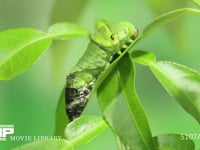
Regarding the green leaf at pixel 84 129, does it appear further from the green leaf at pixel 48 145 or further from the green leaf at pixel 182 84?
the green leaf at pixel 182 84

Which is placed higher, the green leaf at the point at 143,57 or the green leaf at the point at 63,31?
the green leaf at the point at 63,31

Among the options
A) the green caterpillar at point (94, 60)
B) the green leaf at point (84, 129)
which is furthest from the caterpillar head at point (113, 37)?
the green leaf at point (84, 129)

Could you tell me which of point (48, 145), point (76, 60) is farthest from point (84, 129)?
point (76, 60)

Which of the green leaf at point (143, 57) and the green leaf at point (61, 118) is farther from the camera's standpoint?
the green leaf at point (61, 118)

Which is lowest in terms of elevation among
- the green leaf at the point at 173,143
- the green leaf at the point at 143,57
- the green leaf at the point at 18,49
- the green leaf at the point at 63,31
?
the green leaf at the point at 173,143

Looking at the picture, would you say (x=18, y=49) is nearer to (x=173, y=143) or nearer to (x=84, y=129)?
(x=84, y=129)

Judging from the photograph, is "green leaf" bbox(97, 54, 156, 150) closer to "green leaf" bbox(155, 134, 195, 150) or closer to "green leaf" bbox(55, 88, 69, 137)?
"green leaf" bbox(155, 134, 195, 150)

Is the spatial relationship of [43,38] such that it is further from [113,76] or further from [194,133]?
[194,133]
